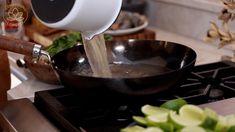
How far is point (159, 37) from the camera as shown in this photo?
1.69m

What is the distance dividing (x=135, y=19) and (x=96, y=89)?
899 mm

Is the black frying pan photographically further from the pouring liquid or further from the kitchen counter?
the kitchen counter

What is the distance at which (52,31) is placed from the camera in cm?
165

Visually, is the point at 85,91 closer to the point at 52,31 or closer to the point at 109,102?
the point at 109,102

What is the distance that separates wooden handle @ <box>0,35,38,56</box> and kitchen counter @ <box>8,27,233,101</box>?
0.59 feet

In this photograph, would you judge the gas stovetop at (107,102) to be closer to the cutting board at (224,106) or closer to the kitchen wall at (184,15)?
the cutting board at (224,106)

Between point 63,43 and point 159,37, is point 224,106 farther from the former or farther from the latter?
point 159,37

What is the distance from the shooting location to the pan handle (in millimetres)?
865

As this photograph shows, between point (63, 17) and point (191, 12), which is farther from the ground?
point (63, 17)

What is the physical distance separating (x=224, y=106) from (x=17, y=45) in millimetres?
452

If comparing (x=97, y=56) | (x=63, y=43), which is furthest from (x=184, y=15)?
(x=97, y=56)

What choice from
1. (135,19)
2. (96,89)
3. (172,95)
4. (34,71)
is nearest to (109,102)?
(96,89)

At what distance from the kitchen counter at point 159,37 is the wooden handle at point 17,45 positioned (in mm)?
180

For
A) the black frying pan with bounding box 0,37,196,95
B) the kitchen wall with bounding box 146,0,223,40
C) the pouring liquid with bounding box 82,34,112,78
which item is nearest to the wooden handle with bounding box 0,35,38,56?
the black frying pan with bounding box 0,37,196,95
